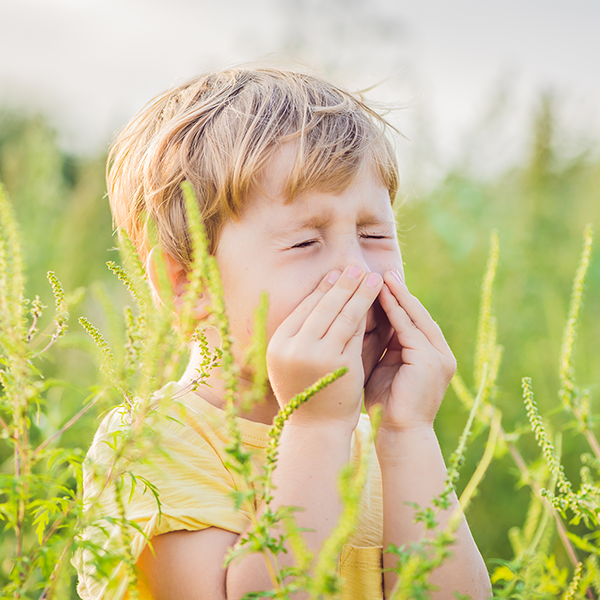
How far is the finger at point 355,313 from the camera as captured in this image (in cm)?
160

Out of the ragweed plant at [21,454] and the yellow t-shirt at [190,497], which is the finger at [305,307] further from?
the ragweed plant at [21,454]

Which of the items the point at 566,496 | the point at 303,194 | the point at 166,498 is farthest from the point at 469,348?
the point at 166,498

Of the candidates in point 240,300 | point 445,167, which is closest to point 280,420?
point 240,300

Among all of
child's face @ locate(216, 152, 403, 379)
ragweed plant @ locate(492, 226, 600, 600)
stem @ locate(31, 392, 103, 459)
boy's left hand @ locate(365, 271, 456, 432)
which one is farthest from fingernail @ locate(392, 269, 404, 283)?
stem @ locate(31, 392, 103, 459)

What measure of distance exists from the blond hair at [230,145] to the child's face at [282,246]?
0.14 ft

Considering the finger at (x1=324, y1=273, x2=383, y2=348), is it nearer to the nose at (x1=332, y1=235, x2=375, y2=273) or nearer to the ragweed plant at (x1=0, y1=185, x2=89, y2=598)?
the nose at (x1=332, y1=235, x2=375, y2=273)

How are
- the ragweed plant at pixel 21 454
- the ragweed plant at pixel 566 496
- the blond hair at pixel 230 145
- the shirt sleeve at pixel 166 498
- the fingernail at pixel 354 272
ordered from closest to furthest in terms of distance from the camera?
the ragweed plant at pixel 21 454
the ragweed plant at pixel 566 496
the shirt sleeve at pixel 166 498
the fingernail at pixel 354 272
the blond hair at pixel 230 145

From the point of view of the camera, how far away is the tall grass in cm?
88

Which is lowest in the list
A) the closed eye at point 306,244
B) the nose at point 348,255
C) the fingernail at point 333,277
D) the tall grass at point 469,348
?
the tall grass at point 469,348

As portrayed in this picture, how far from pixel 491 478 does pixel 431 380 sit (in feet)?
6.57

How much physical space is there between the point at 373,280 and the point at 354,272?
64 mm

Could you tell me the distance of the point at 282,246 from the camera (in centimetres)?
172

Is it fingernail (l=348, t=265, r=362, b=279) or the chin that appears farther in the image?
the chin

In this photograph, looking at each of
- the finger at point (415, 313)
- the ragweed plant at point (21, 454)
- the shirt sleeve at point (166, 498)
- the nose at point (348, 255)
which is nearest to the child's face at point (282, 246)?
the nose at point (348, 255)
